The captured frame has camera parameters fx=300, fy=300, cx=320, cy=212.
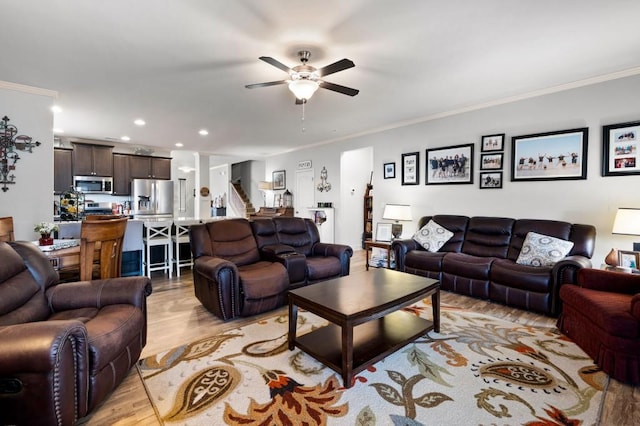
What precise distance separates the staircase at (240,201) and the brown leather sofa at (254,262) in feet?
22.9

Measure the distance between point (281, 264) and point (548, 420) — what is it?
2577 mm

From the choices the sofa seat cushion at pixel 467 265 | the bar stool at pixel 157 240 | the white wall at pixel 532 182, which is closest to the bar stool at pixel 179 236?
the bar stool at pixel 157 240

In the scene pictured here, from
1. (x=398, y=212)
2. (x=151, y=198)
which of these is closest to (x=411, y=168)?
(x=398, y=212)

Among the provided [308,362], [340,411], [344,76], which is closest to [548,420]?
[340,411]

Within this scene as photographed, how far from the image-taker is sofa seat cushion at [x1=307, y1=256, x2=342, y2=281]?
375 centimetres

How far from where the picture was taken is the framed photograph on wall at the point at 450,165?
4730 mm

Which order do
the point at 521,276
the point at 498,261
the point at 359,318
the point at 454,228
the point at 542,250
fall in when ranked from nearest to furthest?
the point at 359,318 → the point at 521,276 → the point at 542,250 → the point at 498,261 → the point at 454,228

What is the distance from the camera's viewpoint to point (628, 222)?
119 inches

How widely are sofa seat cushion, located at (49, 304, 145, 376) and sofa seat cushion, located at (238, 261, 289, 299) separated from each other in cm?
108

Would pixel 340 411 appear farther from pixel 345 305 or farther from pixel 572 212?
pixel 572 212

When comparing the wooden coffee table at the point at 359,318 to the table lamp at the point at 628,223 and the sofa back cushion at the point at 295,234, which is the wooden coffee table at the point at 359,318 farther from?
the table lamp at the point at 628,223

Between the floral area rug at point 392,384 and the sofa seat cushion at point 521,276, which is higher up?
the sofa seat cushion at point 521,276

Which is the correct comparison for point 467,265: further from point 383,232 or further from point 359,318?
point 359,318

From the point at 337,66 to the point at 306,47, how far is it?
1.62 feet
